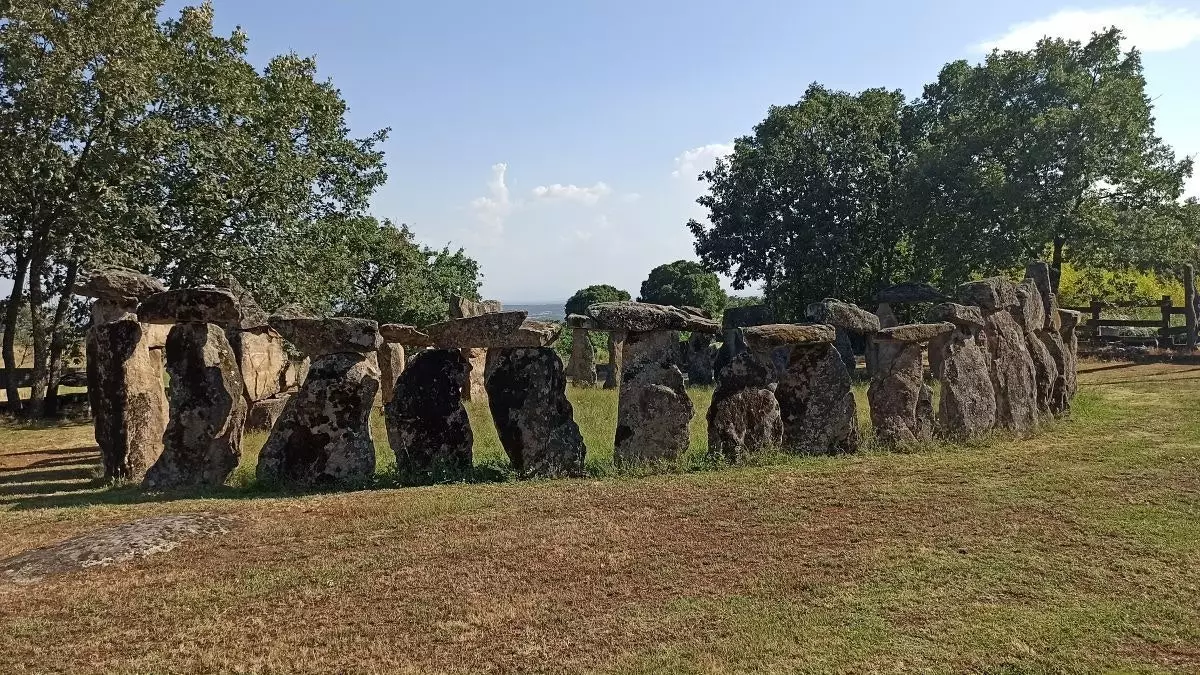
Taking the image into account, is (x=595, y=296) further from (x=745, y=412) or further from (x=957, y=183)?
(x=745, y=412)

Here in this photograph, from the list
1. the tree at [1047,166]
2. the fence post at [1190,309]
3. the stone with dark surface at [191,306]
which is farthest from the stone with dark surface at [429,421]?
the fence post at [1190,309]

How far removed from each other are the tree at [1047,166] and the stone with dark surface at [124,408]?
78.6 feet

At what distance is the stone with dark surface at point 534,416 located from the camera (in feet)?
34.4

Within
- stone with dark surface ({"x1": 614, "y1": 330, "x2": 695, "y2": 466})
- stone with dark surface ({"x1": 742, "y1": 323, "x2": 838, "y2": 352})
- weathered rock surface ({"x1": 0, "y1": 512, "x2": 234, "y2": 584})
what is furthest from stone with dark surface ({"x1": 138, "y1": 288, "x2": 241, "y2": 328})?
stone with dark surface ({"x1": 742, "y1": 323, "x2": 838, "y2": 352})

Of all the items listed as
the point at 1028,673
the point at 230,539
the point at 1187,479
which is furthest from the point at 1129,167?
the point at 230,539

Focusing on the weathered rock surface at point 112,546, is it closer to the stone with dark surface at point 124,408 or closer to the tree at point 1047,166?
the stone with dark surface at point 124,408

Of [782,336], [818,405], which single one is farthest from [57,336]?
[818,405]

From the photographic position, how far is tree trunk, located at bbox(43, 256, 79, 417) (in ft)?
65.4

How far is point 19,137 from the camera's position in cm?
1741

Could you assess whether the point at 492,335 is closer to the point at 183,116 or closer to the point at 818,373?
the point at 818,373

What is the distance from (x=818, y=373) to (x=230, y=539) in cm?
784

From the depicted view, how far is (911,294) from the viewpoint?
75.7 ft

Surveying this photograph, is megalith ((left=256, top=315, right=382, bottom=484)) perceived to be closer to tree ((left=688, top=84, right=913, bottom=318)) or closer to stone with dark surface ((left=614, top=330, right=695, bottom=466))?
stone with dark surface ((left=614, top=330, right=695, bottom=466))

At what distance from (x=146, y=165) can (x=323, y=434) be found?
1234 centimetres
